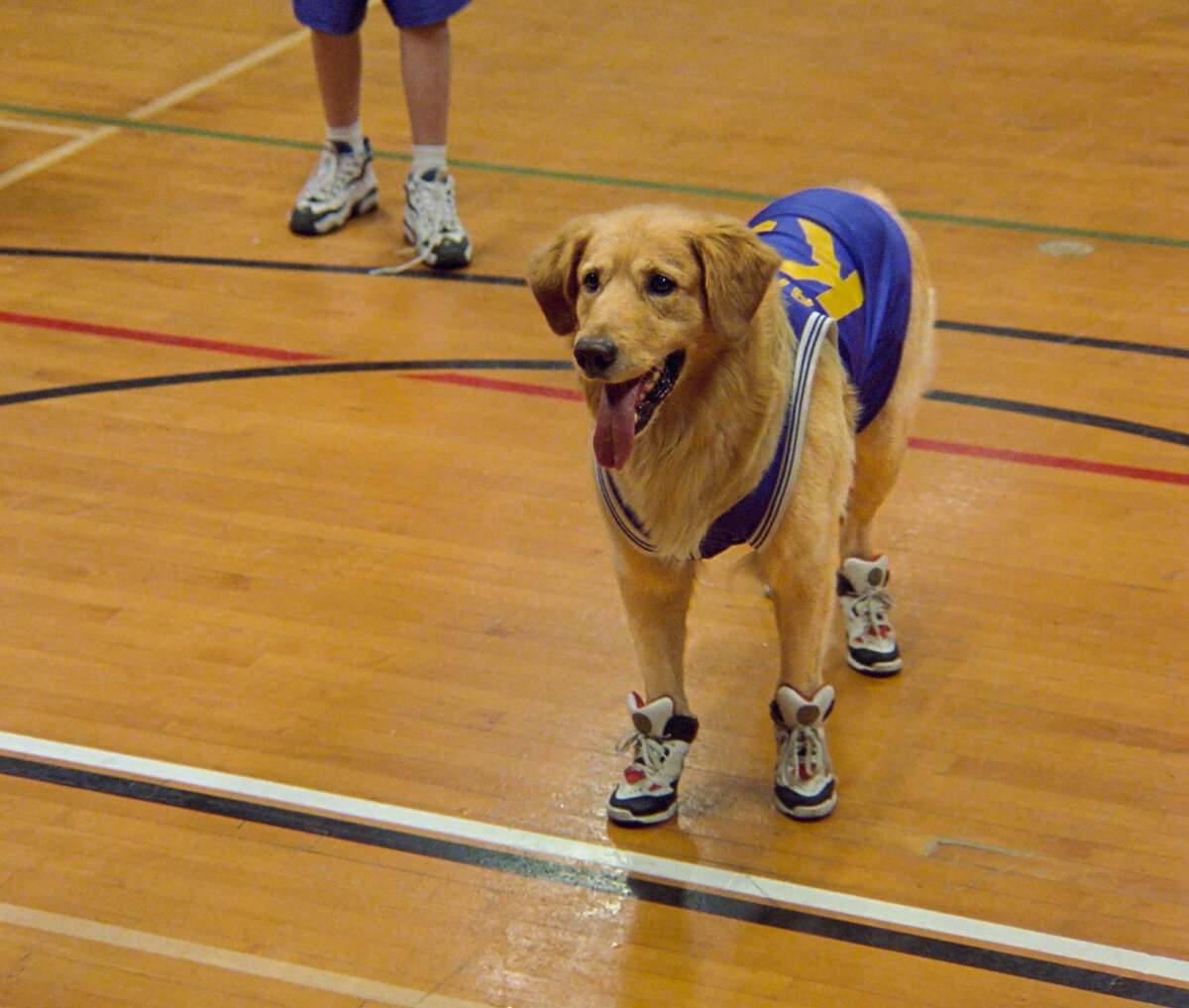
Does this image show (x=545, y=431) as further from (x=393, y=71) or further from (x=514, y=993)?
(x=393, y=71)

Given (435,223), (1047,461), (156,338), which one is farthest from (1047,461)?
(156,338)

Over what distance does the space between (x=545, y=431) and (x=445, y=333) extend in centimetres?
72

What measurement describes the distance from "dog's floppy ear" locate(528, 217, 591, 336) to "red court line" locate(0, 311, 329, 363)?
2.10 m

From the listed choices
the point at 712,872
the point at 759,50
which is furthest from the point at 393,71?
the point at 712,872

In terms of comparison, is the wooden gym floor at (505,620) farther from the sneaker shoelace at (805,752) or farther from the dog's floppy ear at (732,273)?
the dog's floppy ear at (732,273)

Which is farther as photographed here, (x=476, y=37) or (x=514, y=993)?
(x=476, y=37)

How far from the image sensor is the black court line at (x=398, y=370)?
4090mm

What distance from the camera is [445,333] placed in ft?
15.3

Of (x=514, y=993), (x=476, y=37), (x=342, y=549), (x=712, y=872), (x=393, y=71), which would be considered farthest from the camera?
(x=476, y=37)

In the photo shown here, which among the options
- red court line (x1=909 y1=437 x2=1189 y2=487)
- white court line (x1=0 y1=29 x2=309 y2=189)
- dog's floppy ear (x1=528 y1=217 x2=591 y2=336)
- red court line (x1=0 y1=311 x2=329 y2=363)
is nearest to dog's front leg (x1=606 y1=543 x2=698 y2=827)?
dog's floppy ear (x1=528 y1=217 x2=591 y2=336)

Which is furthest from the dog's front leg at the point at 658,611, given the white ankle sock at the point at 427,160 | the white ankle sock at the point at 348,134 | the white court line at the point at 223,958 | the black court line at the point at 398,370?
the white ankle sock at the point at 348,134

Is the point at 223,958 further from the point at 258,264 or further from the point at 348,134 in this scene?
the point at 348,134

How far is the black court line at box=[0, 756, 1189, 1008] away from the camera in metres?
2.42

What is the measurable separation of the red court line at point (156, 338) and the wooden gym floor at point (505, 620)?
2 centimetres
